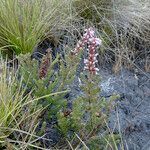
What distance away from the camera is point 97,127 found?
190 centimetres

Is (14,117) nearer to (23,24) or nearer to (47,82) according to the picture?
(47,82)

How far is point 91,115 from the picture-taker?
1.88 meters

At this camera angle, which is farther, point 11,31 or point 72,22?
point 72,22

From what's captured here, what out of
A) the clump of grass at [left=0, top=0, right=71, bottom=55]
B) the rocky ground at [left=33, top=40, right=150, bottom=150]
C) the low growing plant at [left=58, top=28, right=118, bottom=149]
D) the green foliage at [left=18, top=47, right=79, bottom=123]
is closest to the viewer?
the low growing plant at [left=58, top=28, right=118, bottom=149]

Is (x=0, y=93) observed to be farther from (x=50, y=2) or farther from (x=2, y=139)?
(x=50, y=2)

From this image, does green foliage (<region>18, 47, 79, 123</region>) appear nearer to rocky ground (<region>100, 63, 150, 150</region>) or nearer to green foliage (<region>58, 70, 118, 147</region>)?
green foliage (<region>58, 70, 118, 147</region>)

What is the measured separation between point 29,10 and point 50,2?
225mm

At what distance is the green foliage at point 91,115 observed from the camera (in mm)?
1825

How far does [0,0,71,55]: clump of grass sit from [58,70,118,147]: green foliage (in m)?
0.72

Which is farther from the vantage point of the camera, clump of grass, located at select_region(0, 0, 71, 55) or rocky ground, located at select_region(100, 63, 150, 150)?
clump of grass, located at select_region(0, 0, 71, 55)

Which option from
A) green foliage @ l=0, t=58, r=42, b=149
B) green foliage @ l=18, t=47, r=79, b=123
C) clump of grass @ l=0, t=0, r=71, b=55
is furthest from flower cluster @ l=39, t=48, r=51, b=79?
clump of grass @ l=0, t=0, r=71, b=55

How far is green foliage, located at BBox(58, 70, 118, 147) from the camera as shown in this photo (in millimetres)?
1825

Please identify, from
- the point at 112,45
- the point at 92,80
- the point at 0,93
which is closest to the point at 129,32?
the point at 112,45

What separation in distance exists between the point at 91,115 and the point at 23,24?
2.97 feet
